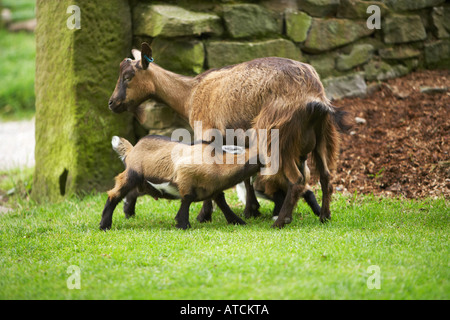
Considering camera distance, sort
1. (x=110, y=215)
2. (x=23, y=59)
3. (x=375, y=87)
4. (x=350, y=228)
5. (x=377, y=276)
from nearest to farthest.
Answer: (x=377, y=276) → (x=350, y=228) → (x=110, y=215) → (x=375, y=87) → (x=23, y=59)

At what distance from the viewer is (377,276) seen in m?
4.18

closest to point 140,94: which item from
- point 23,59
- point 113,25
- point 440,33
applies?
point 113,25

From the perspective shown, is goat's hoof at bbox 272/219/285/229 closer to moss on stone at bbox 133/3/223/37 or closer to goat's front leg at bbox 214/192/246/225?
goat's front leg at bbox 214/192/246/225

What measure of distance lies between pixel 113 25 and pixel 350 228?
15.7 feet

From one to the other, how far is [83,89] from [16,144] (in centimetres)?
577

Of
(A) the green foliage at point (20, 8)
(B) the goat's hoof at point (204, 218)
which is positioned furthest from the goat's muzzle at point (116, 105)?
(A) the green foliage at point (20, 8)

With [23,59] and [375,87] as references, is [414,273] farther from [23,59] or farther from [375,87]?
[23,59]

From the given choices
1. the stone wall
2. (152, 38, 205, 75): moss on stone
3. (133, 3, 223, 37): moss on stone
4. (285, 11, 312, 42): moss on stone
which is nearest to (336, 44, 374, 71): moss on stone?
the stone wall

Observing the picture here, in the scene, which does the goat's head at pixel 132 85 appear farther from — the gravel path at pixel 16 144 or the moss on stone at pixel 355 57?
the gravel path at pixel 16 144

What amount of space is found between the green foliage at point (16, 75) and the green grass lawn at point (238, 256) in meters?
10.6

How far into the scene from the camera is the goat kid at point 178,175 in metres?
5.99

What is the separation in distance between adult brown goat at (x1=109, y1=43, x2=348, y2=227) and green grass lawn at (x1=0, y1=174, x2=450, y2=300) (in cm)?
69

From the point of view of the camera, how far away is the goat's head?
6.86 metres
